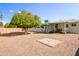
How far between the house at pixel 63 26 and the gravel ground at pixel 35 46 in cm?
19

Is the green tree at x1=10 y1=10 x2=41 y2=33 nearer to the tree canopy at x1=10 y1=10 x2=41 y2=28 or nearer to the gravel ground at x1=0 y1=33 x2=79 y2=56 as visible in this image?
the tree canopy at x1=10 y1=10 x2=41 y2=28

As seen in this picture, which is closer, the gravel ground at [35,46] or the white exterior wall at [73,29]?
the gravel ground at [35,46]

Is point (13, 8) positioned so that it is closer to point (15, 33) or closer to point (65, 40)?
point (15, 33)

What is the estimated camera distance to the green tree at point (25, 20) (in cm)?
580

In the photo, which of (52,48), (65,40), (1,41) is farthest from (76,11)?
(1,41)

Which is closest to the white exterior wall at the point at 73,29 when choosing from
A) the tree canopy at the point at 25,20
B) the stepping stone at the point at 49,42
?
the stepping stone at the point at 49,42

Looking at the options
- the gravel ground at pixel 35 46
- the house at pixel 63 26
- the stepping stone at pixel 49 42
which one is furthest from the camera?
the house at pixel 63 26

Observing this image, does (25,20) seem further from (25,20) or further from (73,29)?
(73,29)

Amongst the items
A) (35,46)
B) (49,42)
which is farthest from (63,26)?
(35,46)

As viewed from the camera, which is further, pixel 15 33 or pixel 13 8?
pixel 15 33

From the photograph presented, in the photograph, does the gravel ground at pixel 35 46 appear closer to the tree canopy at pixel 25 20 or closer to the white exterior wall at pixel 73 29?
the white exterior wall at pixel 73 29

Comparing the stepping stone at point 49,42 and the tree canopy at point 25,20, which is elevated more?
the tree canopy at point 25,20

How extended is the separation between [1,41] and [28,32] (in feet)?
2.73

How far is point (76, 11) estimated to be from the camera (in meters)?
5.62
